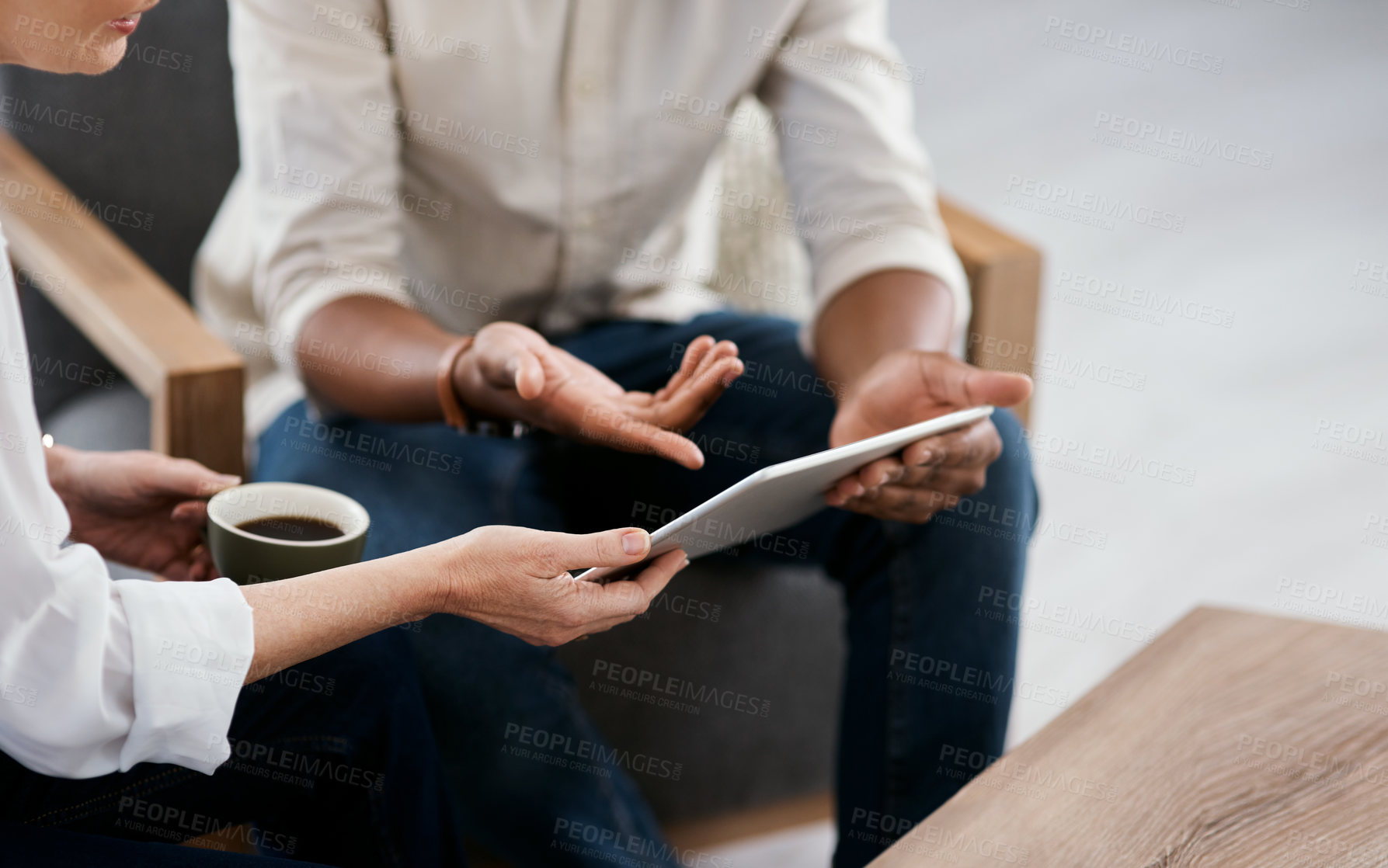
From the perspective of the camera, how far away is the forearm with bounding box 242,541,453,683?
0.74 m

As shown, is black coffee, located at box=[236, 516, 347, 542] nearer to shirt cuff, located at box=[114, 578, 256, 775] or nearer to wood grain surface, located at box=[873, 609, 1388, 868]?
shirt cuff, located at box=[114, 578, 256, 775]

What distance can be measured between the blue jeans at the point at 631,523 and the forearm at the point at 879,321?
2.1 inches

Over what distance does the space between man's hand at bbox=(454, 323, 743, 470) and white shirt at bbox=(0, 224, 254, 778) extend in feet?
1.11

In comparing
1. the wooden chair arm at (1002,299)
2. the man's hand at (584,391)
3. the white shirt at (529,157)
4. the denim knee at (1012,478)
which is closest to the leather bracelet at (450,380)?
the man's hand at (584,391)

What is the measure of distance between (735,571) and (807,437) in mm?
179

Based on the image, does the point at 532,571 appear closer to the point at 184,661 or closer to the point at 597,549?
the point at 597,549

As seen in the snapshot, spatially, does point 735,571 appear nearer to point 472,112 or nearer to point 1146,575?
point 472,112

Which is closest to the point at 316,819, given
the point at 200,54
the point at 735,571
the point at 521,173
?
the point at 735,571

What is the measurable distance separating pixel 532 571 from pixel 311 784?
9.8 inches

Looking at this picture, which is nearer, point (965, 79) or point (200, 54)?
point (200, 54)

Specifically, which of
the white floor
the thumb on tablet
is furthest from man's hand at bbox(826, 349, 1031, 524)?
the white floor

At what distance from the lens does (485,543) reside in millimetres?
812

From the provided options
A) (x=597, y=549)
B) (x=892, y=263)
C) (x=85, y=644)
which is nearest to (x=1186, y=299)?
(x=892, y=263)

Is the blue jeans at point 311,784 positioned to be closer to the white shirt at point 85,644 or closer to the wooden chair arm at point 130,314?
the white shirt at point 85,644
